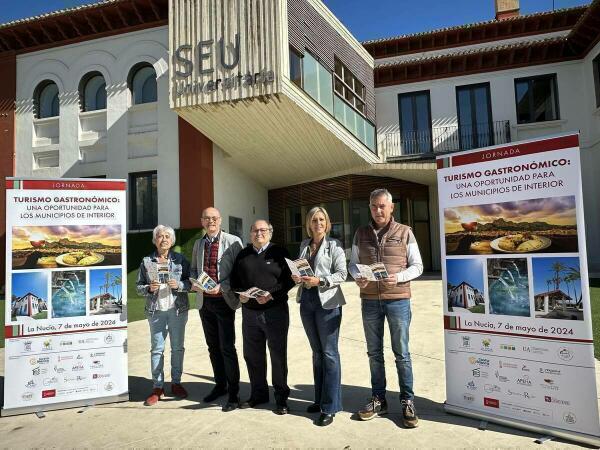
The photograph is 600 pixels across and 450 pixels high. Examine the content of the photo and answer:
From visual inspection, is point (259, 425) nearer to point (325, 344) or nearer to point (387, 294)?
point (325, 344)

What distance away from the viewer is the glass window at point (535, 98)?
16.5m

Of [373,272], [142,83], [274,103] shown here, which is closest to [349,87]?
[274,103]

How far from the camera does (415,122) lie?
58.0 ft

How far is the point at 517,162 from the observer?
3.74 meters

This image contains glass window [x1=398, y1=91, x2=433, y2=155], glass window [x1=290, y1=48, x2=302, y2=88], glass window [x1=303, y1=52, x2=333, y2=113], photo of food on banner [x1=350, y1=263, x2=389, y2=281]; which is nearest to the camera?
photo of food on banner [x1=350, y1=263, x2=389, y2=281]

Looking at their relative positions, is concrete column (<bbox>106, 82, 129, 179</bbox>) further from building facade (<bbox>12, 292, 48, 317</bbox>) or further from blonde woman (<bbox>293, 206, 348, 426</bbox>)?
blonde woman (<bbox>293, 206, 348, 426</bbox>)

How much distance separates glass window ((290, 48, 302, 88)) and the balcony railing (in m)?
7.85

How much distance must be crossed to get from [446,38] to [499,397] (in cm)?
1705

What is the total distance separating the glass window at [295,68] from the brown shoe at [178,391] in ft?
24.9

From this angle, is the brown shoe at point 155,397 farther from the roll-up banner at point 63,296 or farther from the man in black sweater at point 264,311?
the man in black sweater at point 264,311

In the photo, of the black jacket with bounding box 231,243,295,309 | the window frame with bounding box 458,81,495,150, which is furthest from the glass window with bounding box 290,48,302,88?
the window frame with bounding box 458,81,495,150

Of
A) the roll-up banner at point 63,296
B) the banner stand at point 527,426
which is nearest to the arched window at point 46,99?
the roll-up banner at point 63,296

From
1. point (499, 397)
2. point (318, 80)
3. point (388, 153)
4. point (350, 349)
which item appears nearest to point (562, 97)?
point (388, 153)

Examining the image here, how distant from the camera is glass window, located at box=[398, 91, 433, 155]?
17.4 metres
